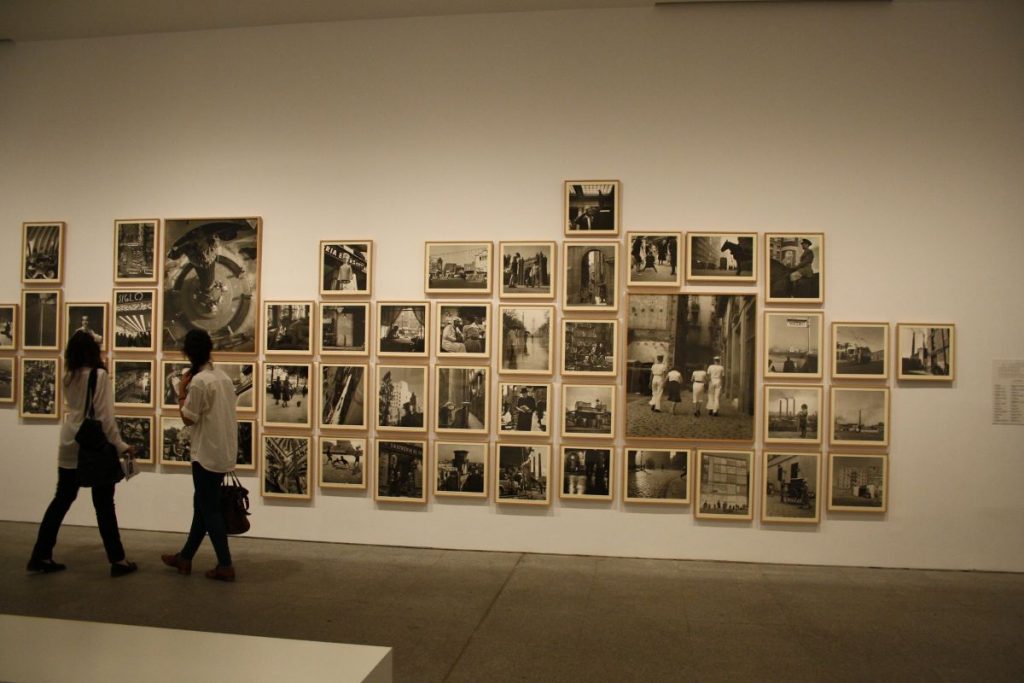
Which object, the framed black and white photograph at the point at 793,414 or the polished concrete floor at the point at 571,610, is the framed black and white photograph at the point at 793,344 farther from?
the polished concrete floor at the point at 571,610

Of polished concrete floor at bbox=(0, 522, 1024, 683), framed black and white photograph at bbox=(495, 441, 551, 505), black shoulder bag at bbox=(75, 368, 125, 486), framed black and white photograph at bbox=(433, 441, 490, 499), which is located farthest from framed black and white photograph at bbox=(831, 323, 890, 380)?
black shoulder bag at bbox=(75, 368, 125, 486)

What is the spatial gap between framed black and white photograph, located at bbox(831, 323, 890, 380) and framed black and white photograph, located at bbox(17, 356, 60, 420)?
8603 mm

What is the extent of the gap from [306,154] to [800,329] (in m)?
5.52

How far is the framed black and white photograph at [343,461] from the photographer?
7645 mm

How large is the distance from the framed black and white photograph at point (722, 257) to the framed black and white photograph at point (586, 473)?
202 cm

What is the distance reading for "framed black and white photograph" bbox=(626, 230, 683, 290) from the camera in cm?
725

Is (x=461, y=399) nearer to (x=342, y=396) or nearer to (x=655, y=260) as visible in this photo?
(x=342, y=396)

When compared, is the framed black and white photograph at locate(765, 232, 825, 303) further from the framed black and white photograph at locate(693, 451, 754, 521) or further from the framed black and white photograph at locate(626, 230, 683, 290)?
the framed black and white photograph at locate(693, 451, 754, 521)

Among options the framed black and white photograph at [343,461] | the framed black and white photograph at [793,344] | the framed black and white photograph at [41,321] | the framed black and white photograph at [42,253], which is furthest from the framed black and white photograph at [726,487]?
the framed black and white photograph at [42,253]

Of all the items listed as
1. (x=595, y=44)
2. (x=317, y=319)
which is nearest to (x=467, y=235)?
(x=317, y=319)

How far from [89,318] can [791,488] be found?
25.9 feet

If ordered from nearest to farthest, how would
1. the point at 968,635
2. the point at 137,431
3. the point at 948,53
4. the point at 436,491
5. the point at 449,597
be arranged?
the point at 968,635 → the point at 449,597 → the point at 948,53 → the point at 436,491 → the point at 137,431

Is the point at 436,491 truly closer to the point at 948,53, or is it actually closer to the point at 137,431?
the point at 137,431

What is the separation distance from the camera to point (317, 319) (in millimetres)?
7777
